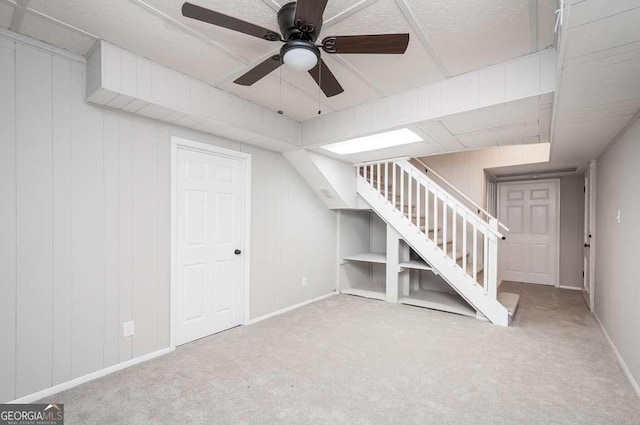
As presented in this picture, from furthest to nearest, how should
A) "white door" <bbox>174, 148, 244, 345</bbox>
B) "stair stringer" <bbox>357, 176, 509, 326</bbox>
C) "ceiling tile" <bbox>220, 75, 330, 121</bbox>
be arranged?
"stair stringer" <bbox>357, 176, 509, 326</bbox> < "white door" <bbox>174, 148, 244, 345</bbox> < "ceiling tile" <bbox>220, 75, 330, 121</bbox>

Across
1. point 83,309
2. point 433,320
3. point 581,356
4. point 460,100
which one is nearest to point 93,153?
point 83,309

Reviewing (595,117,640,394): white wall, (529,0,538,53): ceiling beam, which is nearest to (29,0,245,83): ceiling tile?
(529,0,538,53): ceiling beam

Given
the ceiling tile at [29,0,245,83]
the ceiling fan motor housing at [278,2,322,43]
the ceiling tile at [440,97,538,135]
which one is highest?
the ceiling tile at [29,0,245,83]

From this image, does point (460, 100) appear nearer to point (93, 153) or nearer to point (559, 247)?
point (93, 153)

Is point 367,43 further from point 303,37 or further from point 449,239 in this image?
point 449,239

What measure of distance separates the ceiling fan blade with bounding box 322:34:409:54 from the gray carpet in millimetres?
2219

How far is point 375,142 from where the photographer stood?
3.59 m

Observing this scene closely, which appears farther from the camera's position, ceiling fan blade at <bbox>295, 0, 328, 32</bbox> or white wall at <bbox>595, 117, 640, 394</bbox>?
white wall at <bbox>595, 117, 640, 394</bbox>

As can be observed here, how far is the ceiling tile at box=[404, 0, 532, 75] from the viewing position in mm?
1664

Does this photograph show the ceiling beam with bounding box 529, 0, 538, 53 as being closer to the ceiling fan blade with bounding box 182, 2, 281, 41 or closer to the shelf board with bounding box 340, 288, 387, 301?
the ceiling fan blade with bounding box 182, 2, 281, 41

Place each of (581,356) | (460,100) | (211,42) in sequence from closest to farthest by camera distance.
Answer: (211,42)
(460,100)
(581,356)

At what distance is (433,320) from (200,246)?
2875 millimetres

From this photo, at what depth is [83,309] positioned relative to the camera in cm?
226

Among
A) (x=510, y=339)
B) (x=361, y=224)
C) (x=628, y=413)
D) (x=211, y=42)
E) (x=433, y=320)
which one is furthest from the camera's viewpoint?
(x=361, y=224)
